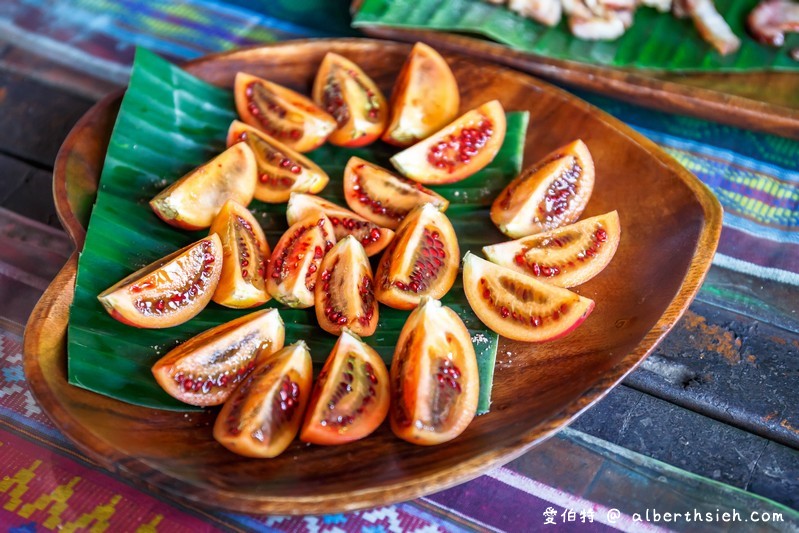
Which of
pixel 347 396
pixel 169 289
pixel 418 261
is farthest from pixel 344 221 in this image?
pixel 347 396

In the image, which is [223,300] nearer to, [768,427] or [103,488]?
[103,488]

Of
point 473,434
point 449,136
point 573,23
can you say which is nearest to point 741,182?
point 573,23

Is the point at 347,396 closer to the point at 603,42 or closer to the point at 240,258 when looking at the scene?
the point at 240,258

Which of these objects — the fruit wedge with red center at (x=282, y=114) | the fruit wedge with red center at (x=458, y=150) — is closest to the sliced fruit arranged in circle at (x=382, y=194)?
the fruit wedge with red center at (x=458, y=150)

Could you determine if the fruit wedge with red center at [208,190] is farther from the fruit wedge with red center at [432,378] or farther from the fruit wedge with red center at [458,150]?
the fruit wedge with red center at [432,378]

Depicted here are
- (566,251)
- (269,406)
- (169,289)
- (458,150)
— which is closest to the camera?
(269,406)

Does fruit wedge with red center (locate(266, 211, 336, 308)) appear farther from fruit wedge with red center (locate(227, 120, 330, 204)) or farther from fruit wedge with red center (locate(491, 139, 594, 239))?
fruit wedge with red center (locate(491, 139, 594, 239))
